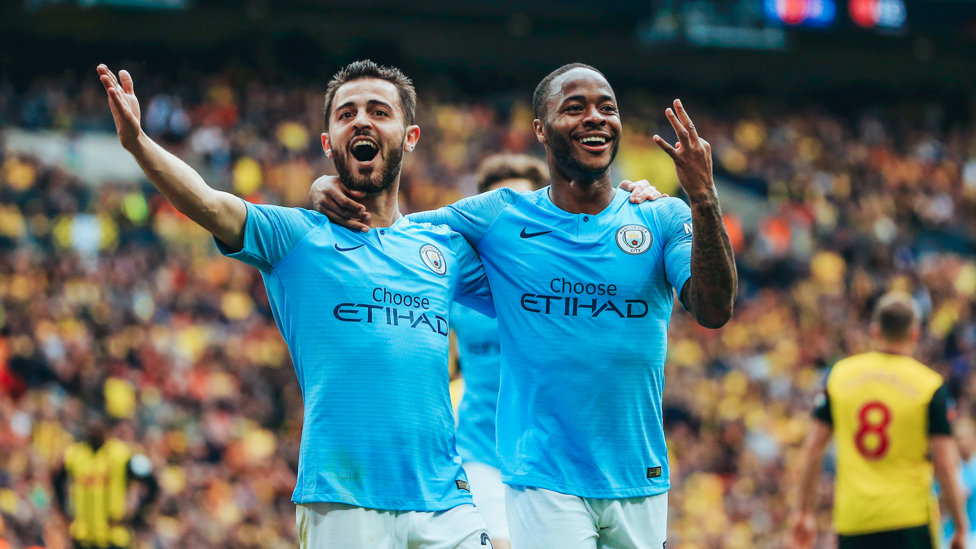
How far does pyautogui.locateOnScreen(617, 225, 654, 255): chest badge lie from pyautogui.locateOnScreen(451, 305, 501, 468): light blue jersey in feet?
4.69

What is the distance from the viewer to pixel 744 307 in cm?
1859

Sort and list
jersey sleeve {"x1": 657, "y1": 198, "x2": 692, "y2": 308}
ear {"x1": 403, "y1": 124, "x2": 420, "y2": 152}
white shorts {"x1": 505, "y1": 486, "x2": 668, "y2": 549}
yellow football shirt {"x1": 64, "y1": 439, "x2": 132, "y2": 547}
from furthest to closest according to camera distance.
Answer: yellow football shirt {"x1": 64, "y1": 439, "x2": 132, "y2": 547}
ear {"x1": 403, "y1": 124, "x2": 420, "y2": 152}
jersey sleeve {"x1": 657, "y1": 198, "x2": 692, "y2": 308}
white shorts {"x1": 505, "y1": 486, "x2": 668, "y2": 549}

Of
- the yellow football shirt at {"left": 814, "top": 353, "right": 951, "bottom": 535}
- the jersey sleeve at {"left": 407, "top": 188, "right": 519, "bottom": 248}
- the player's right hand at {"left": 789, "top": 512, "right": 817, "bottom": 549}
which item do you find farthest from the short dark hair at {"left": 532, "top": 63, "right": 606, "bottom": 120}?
the player's right hand at {"left": 789, "top": 512, "right": 817, "bottom": 549}

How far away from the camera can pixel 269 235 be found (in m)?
3.50

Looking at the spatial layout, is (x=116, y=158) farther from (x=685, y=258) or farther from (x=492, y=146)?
(x=685, y=258)

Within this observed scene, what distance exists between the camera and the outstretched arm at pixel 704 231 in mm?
3217

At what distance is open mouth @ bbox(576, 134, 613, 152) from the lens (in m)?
3.67

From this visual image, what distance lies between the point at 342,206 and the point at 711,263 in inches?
54.2

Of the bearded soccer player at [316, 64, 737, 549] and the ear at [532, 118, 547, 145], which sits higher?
the ear at [532, 118, 547, 145]

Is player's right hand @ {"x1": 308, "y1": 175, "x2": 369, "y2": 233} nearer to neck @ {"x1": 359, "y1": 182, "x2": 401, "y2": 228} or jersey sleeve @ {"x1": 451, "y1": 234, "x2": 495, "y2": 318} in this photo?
neck @ {"x1": 359, "y1": 182, "x2": 401, "y2": 228}

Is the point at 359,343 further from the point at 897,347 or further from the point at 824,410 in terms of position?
the point at 897,347

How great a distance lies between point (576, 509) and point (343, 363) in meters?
0.97

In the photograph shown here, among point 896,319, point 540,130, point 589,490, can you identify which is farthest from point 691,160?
point 896,319

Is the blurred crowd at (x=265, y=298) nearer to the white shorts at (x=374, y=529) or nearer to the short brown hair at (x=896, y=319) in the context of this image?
the white shorts at (x=374, y=529)
